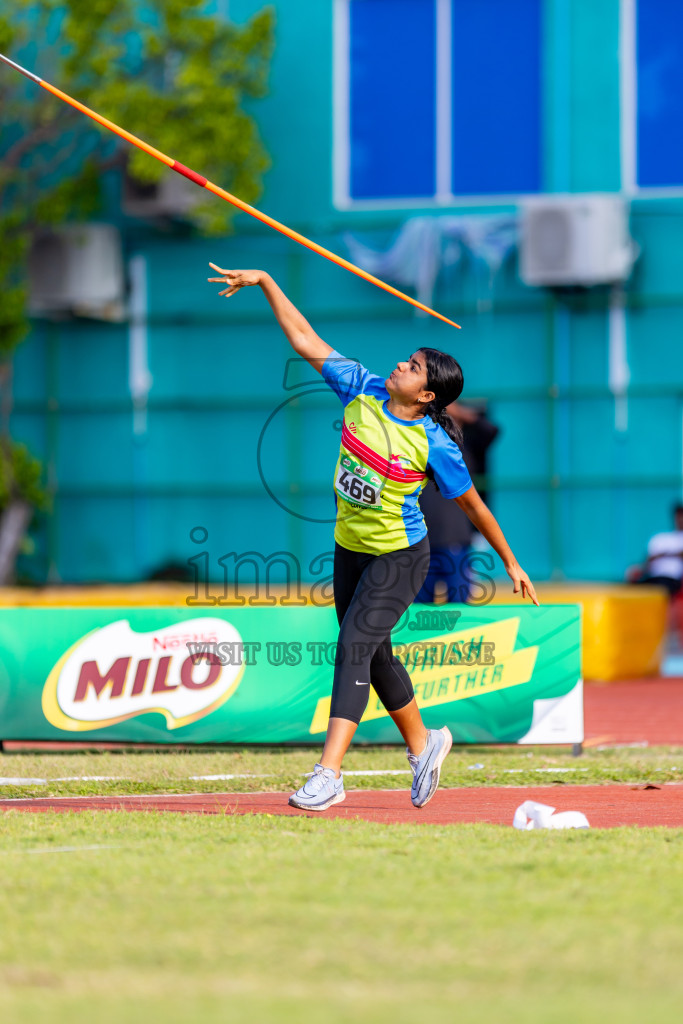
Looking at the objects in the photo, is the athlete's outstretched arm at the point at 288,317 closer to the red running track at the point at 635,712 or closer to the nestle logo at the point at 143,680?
the nestle logo at the point at 143,680

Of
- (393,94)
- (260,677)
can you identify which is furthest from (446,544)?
(393,94)

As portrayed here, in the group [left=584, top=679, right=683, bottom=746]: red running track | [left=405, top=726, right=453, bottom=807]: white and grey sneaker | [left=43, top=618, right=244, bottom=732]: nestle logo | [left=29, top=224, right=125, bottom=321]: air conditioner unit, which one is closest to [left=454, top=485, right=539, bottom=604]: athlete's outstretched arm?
[left=405, top=726, right=453, bottom=807]: white and grey sneaker

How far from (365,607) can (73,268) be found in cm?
1436

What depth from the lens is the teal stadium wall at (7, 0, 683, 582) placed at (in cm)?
1844

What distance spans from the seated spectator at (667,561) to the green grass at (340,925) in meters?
10.8

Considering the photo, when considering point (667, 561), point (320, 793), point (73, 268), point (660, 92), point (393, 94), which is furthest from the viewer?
point (73, 268)

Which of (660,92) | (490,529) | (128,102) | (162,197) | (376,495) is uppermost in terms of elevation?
(660,92)

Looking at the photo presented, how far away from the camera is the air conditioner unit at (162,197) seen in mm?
18828

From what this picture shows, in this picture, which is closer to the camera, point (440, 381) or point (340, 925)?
point (340, 925)

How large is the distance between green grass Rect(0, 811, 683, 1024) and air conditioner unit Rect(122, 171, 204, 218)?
14208 mm

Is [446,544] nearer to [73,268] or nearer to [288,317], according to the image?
[288,317]

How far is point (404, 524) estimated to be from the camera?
611cm

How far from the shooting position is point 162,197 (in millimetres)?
18922

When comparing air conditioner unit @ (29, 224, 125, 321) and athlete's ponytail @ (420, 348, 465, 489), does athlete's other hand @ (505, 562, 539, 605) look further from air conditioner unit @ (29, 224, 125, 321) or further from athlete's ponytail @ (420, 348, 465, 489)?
air conditioner unit @ (29, 224, 125, 321)
